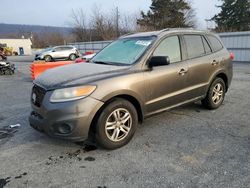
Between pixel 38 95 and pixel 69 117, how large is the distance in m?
0.74

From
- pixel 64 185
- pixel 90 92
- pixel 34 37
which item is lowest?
pixel 64 185

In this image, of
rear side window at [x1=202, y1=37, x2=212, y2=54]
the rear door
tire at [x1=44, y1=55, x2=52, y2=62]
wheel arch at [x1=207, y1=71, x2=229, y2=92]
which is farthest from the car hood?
tire at [x1=44, y1=55, x2=52, y2=62]

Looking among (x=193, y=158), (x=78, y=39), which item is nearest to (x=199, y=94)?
(x=193, y=158)

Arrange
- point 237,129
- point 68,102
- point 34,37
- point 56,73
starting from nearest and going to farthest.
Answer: point 68,102 → point 56,73 → point 237,129 → point 34,37

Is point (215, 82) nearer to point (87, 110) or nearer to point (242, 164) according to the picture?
point (242, 164)

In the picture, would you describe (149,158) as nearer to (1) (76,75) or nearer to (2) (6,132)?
(1) (76,75)

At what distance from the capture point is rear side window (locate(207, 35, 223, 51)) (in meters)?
5.72

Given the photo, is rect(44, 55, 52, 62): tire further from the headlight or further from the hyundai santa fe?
the headlight

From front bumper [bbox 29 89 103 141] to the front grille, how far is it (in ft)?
0.41

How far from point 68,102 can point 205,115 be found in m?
3.12

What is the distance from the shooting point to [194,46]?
5.26m

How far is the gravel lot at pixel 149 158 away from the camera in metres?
3.19

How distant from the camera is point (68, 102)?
11.8 feet

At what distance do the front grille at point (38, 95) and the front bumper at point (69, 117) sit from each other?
13 cm
